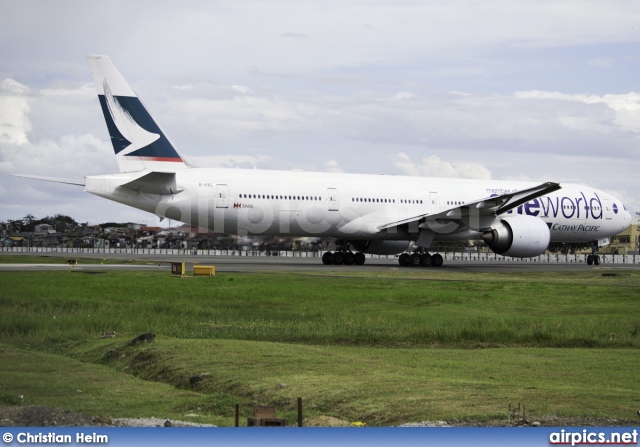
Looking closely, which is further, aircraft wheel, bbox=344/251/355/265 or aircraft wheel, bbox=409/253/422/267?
aircraft wheel, bbox=344/251/355/265

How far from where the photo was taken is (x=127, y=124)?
39.2 metres

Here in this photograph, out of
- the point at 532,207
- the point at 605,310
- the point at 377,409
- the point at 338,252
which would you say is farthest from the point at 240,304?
the point at 532,207

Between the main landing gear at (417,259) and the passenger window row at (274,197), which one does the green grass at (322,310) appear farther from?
the main landing gear at (417,259)

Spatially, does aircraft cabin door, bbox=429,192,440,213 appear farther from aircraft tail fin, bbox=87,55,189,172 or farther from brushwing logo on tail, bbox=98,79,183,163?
brushwing logo on tail, bbox=98,79,183,163

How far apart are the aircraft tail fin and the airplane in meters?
0.04

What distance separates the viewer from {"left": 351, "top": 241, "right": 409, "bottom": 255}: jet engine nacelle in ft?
151

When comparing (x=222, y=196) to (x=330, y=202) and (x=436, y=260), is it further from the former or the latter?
(x=436, y=260)

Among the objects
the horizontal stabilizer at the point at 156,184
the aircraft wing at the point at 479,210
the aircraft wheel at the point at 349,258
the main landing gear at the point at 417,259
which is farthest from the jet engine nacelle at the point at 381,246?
the horizontal stabilizer at the point at 156,184

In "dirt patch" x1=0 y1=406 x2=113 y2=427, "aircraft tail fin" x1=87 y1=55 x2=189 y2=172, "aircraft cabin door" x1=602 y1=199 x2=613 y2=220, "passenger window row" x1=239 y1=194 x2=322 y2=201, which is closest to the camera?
"dirt patch" x1=0 y1=406 x2=113 y2=427

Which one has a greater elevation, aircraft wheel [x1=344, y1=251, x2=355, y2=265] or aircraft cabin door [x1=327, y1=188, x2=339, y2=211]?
aircraft cabin door [x1=327, y1=188, x2=339, y2=211]

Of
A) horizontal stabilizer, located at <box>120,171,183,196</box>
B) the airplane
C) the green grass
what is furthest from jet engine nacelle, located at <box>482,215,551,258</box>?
horizontal stabilizer, located at <box>120,171,183,196</box>

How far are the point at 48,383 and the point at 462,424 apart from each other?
5.99 metres

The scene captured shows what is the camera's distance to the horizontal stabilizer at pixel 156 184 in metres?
37.4

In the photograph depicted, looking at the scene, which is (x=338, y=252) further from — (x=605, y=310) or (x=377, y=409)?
(x=377, y=409)
